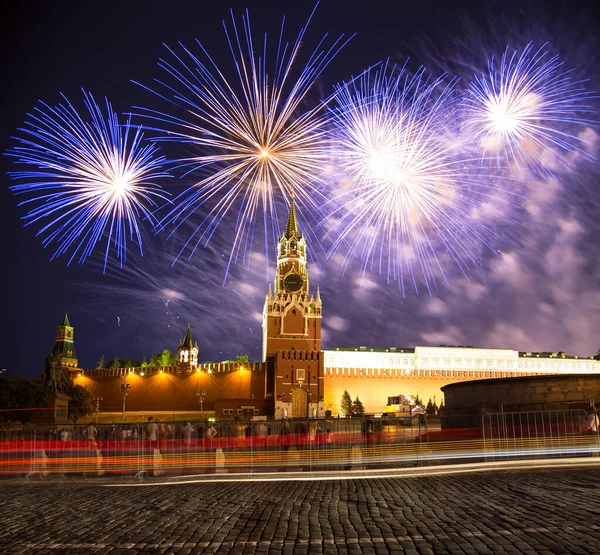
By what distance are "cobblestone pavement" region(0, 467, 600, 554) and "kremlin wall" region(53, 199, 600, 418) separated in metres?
41.0

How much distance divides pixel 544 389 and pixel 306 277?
50.6 m

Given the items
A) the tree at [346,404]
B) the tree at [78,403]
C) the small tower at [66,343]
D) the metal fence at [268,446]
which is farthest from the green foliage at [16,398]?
the small tower at [66,343]

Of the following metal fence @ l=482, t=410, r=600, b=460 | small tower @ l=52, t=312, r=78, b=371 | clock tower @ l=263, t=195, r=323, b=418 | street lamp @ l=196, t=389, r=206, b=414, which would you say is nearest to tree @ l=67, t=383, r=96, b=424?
street lamp @ l=196, t=389, r=206, b=414

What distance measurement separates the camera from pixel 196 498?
807 centimetres

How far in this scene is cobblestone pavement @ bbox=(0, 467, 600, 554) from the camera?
4.92 metres

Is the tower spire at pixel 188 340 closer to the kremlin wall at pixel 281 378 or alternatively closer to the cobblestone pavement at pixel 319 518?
the kremlin wall at pixel 281 378

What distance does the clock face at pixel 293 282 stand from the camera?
213 ft

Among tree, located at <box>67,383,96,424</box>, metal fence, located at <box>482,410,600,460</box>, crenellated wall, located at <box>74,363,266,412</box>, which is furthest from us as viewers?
crenellated wall, located at <box>74,363,266,412</box>

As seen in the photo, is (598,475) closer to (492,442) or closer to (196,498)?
(492,442)

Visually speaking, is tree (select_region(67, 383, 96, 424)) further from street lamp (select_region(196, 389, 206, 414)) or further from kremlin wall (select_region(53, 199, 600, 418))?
street lamp (select_region(196, 389, 206, 414))

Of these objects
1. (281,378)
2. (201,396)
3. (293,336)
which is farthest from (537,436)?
(293,336)

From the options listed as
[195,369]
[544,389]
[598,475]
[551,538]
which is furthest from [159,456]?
[195,369]

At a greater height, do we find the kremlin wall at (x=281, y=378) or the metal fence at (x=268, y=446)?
the kremlin wall at (x=281, y=378)

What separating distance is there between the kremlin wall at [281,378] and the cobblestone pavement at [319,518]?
4105 centimetres
